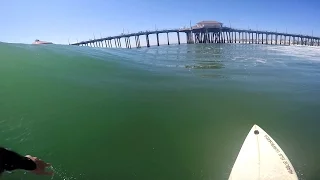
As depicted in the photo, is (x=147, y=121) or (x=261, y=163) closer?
(x=261, y=163)

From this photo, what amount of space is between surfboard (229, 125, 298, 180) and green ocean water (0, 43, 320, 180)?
33cm

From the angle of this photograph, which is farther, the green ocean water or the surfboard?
the green ocean water

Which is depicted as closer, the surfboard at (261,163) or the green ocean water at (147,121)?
the surfboard at (261,163)

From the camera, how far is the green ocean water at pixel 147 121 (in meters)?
5.48

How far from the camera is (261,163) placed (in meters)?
5.19

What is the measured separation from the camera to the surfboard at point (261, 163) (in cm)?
497

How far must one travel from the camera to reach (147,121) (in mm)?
7406

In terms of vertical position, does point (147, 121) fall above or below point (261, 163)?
above

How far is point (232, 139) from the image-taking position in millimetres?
6566

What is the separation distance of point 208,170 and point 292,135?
3.12 meters

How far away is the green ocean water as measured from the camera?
5.48 meters

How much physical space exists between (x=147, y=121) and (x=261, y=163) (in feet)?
11.5

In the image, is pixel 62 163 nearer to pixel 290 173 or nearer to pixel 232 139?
pixel 232 139

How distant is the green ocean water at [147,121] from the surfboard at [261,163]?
1.07ft
